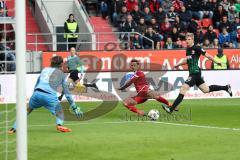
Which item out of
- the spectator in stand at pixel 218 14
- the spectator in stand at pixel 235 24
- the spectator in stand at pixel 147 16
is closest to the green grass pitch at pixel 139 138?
the spectator in stand at pixel 147 16

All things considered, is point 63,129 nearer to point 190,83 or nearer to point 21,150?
point 190,83

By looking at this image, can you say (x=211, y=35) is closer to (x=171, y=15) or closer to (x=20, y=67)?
(x=171, y=15)

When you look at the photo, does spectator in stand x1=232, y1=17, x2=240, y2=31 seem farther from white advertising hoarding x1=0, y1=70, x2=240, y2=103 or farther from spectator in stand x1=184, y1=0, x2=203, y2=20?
white advertising hoarding x1=0, y1=70, x2=240, y2=103

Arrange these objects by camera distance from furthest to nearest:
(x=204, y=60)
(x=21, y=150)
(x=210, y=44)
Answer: (x=210, y=44) < (x=204, y=60) < (x=21, y=150)

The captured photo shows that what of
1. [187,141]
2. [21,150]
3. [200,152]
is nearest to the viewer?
[21,150]

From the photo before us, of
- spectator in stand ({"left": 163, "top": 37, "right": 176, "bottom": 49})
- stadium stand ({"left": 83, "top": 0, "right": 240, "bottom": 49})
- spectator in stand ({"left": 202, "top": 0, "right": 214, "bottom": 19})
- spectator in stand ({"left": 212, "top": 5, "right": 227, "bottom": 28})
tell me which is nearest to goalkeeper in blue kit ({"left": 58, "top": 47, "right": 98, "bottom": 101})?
spectator in stand ({"left": 163, "top": 37, "right": 176, "bottom": 49})

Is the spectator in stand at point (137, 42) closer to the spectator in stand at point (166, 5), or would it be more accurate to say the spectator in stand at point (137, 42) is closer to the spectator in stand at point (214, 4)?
the spectator in stand at point (166, 5)

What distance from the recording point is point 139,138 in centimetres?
1457

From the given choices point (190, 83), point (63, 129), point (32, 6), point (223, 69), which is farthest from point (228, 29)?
point (63, 129)

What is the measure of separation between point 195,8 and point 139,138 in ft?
70.1

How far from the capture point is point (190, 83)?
19422mm

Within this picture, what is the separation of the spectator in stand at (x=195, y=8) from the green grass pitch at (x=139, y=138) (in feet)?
47.6

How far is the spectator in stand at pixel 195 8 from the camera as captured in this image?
3488cm

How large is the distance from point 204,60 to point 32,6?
9171 millimetres
